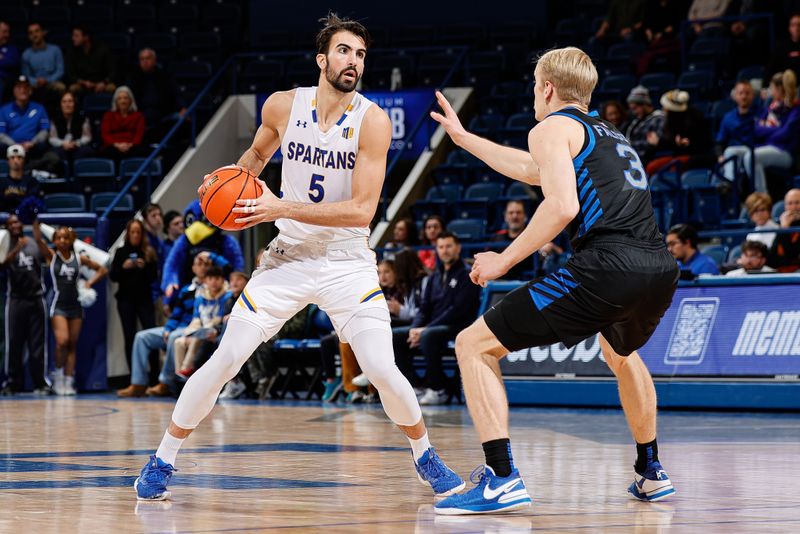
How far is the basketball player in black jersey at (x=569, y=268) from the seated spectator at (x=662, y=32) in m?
12.0

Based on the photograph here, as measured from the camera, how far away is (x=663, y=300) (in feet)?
18.2

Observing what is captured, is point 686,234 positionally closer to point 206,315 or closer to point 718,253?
point 718,253

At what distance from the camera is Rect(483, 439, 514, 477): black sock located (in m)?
5.42

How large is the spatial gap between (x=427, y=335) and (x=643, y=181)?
6.89m

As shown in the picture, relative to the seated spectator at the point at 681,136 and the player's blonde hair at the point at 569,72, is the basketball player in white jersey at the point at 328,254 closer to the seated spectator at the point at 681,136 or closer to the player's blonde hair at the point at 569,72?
the player's blonde hair at the point at 569,72

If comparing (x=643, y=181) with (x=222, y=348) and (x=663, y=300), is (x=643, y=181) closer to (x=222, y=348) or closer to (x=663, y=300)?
(x=663, y=300)

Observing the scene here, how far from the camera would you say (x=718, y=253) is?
13070 mm

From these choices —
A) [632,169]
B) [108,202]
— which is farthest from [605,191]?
[108,202]

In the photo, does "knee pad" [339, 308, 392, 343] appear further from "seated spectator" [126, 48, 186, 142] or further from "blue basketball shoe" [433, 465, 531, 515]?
"seated spectator" [126, 48, 186, 142]

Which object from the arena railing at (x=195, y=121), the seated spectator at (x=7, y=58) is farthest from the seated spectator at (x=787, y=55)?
the seated spectator at (x=7, y=58)

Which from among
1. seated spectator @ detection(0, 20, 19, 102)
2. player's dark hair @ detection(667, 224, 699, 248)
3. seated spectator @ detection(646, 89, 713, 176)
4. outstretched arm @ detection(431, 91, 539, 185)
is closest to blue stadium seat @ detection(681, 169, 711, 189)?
seated spectator @ detection(646, 89, 713, 176)

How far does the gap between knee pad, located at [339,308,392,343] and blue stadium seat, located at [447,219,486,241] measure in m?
9.15

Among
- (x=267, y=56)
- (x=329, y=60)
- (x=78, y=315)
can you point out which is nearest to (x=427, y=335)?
(x=78, y=315)

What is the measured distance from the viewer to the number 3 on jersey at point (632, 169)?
18.3 ft
